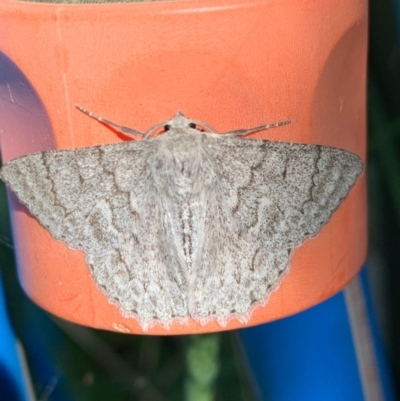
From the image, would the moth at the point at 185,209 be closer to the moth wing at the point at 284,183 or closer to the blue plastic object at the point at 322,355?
the moth wing at the point at 284,183

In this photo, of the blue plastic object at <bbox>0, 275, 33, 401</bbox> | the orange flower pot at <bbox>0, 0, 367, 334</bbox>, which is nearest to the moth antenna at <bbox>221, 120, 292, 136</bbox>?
the orange flower pot at <bbox>0, 0, 367, 334</bbox>

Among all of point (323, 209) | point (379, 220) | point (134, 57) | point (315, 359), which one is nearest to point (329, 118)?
point (323, 209)

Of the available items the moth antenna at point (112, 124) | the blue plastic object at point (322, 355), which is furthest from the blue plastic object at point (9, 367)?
the moth antenna at point (112, 124)

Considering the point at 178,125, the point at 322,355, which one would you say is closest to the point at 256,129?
the point at 178,125

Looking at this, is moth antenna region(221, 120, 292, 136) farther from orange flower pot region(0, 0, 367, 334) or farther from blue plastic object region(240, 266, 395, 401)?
blue plastic object region(240, 266, 395, 401)

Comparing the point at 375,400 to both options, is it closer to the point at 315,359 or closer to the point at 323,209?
the point at 315,359

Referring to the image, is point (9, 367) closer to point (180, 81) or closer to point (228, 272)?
point (228, 272)
